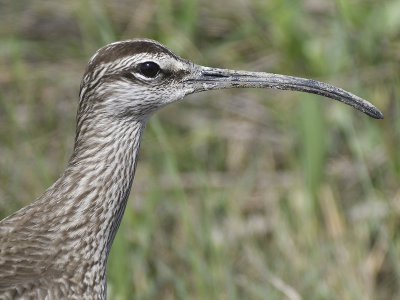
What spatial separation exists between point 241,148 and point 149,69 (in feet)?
10.0

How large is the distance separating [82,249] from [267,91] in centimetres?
367

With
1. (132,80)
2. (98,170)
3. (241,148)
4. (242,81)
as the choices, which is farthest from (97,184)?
A: (241,148)

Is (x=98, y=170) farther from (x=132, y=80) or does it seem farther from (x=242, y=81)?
(x=242, y=81)

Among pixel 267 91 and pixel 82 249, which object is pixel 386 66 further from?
pixel 82 249

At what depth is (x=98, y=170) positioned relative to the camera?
3805 millimetres

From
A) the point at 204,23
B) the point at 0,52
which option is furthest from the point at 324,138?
the point at 0,52

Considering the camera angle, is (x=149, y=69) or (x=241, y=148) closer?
(x=149, y=69)

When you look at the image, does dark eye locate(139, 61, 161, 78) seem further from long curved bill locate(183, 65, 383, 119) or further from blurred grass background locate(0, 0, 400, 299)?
blurred grass background locate(0, 0, 400, 299)

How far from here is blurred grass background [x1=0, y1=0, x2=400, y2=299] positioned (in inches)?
206

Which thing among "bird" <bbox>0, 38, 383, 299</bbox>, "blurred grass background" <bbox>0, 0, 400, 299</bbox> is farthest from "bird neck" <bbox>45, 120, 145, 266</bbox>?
"blurred grass background" <bbox>0, 0, 400, 299</bbox>

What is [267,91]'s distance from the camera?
7242 mm

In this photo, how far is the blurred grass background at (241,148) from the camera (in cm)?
524

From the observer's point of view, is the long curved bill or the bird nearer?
the bird

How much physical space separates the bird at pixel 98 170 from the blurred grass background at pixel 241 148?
852 mm
